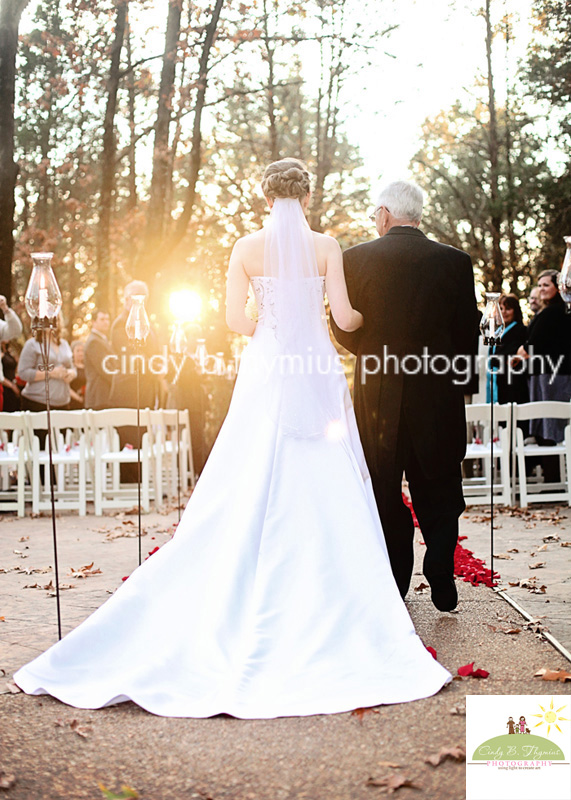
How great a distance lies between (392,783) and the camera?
105 inches

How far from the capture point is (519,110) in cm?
2133

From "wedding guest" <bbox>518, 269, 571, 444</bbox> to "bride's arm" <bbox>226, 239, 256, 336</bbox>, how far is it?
6.10 metres

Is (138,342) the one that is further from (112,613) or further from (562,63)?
(562,63)

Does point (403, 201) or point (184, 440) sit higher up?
point (403, 201)

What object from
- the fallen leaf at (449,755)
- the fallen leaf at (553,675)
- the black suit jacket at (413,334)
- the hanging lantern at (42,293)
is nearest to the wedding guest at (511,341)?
the black suit jacket at (413,334)

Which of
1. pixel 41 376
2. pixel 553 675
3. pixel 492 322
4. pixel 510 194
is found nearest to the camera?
pixel 553 675

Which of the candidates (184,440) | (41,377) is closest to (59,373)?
(41,377)

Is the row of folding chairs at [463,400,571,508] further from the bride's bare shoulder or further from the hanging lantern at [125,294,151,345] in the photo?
the bride's bare shoulder

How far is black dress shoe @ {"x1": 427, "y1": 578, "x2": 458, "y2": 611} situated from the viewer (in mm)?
4605

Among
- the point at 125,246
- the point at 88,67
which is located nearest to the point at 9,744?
the point at 88,67

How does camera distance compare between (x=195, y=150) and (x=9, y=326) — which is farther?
(x=195, y=150)

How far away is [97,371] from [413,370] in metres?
7.25

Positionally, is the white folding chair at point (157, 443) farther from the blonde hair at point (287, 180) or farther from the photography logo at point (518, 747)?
the photography logo at point (518, 747)

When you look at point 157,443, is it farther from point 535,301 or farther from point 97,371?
point 535,301
